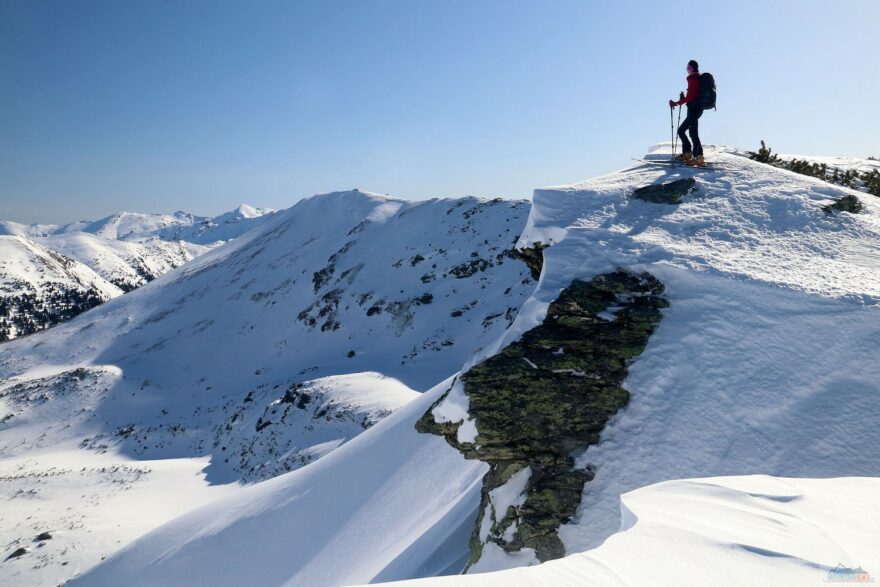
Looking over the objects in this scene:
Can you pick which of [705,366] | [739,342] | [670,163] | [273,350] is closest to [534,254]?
[705,366]

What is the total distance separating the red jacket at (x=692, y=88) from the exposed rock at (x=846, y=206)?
4687 mm

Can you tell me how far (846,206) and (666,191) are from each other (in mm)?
3405

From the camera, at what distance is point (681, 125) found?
12.1 meters

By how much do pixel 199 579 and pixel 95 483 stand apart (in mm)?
20552

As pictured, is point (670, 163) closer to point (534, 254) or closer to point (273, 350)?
point (534, 254)

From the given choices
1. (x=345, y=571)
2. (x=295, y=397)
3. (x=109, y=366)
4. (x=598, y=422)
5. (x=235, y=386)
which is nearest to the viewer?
(x=598, y=422)

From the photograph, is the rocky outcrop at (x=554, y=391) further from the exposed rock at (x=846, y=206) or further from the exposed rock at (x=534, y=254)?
the exposed rock at (x=846, y=206)

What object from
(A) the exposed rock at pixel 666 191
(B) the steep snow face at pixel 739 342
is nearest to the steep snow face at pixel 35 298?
(A) the exposed rock at pixel 666 191

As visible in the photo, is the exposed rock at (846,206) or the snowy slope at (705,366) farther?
the exposed rock at (846,206)

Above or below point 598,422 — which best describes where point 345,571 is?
below

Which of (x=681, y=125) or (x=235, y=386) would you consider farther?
(x=235, y=386)

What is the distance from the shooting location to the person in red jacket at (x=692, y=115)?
1165cm

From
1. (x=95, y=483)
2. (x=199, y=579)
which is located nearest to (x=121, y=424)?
(x=95, y=483)

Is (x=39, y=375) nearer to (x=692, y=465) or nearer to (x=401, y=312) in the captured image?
(x=401, y=312)
